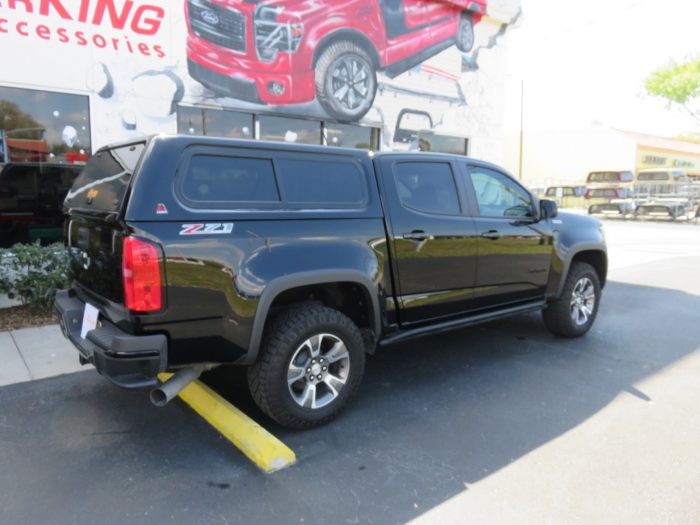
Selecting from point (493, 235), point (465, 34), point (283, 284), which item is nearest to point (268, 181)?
point (283, 284)

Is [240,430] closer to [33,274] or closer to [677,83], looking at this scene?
[33,274]

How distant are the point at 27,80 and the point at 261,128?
3.46m

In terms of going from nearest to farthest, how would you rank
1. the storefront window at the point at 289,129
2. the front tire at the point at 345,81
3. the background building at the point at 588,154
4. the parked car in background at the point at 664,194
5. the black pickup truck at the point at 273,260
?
the black pickup truck at the point at 273,260, the storefront window at the point at 289,129, the front tire at the point at 345,81, the parked car in background at the point at 664,194, the background building at the point at 588,154

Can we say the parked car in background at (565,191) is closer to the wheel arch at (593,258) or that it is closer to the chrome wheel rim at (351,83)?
the chrome wheel rim at (351,83)

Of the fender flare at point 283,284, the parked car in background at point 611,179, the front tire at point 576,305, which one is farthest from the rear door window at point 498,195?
the parked car in background at point 611,179

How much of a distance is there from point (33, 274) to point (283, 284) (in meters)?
4.01

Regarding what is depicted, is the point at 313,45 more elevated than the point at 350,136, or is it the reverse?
the point at 313,45

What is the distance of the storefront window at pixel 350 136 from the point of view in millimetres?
9836

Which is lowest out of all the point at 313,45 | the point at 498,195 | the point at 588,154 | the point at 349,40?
the point at 498,195

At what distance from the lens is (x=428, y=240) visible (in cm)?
401

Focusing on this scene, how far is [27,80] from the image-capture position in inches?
267

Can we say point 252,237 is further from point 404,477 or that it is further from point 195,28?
point 195,28

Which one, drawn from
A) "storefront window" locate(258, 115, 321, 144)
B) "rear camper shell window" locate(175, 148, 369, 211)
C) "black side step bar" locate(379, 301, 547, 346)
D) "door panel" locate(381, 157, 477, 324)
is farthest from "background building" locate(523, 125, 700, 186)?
"rear camper shell window" locate(175, 148, 369, 211)

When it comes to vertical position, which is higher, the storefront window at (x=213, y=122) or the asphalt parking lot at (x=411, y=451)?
the storefront window at (x=213, y=122)
